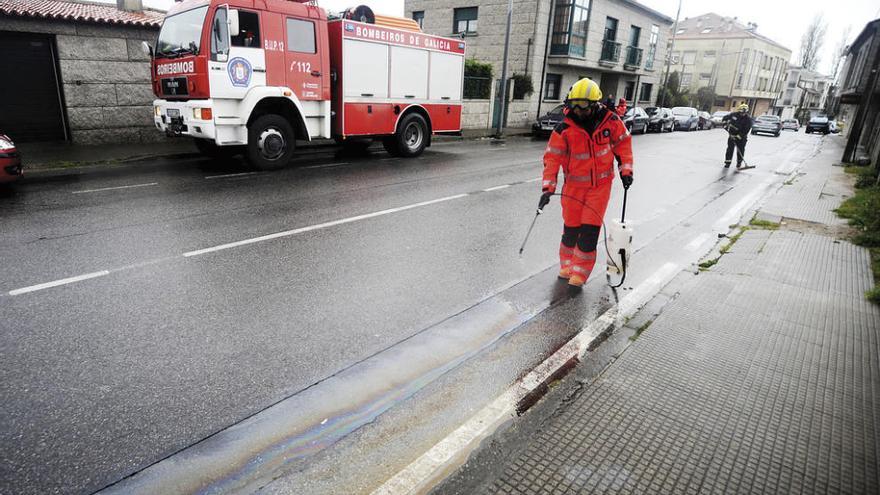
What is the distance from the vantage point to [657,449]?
8.52 ft

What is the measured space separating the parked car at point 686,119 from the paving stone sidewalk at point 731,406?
31.9 m

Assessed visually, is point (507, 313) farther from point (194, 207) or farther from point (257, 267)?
point (194, 207)

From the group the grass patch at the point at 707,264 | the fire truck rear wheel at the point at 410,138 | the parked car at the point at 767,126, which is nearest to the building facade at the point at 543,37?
the parked car at the point at 767,126

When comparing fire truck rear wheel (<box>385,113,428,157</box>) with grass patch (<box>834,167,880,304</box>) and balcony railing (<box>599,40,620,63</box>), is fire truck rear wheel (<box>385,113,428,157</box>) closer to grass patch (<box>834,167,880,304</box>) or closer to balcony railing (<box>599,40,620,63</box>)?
grass patch (<box>834,167,880,304</box>)

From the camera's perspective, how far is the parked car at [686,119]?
33.5 meters

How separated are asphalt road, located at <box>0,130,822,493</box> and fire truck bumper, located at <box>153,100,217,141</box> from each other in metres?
0.82

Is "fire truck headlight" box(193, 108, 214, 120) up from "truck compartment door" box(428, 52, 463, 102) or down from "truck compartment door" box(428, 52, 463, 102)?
down

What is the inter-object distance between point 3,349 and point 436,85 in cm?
1148

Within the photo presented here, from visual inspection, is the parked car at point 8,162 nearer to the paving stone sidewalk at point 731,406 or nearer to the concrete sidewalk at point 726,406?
the concrete sidewalk at point 726,406

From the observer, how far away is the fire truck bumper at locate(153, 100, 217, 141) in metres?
9.13

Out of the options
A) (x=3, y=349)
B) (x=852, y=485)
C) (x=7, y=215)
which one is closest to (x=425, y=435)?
(x=852, y=485)

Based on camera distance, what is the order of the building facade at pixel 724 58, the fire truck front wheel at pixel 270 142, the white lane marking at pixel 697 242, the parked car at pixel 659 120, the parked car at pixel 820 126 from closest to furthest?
the white lane marking at pixel 697 242 → the fire truck front wheel at pixel 270 142 → the parked car at pixel 659 120 → the parked car at pixel 820 126 → the building facade at pixel 724 58

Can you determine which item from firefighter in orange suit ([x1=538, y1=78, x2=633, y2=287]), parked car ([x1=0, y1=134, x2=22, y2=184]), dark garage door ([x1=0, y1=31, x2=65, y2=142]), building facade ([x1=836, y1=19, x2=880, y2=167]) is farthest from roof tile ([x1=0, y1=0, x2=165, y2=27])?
building facade ([x1=836, y1=19, x2=880, y2=167])

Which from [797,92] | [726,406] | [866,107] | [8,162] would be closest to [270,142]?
[8,162]
